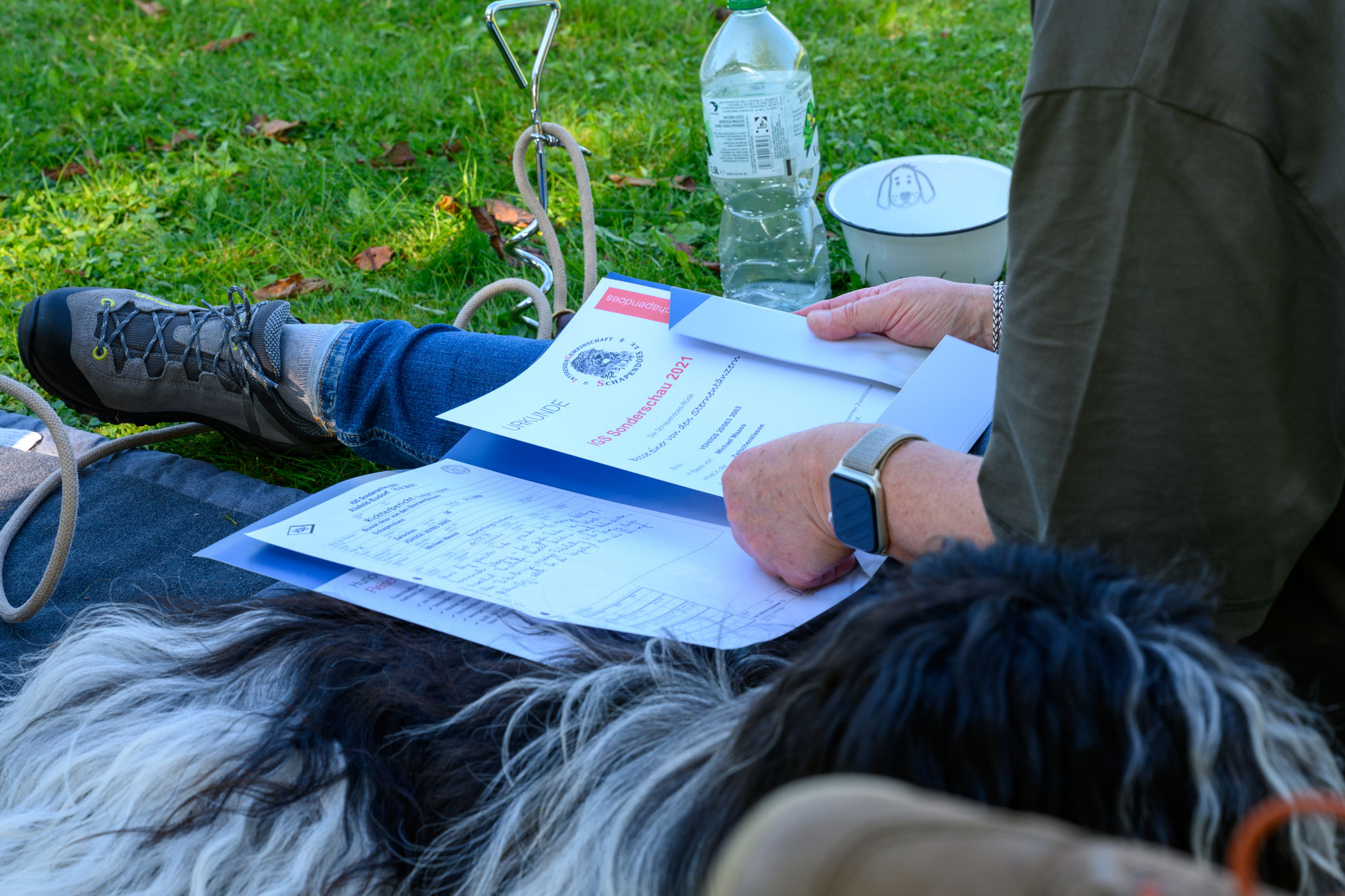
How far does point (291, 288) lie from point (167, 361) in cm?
58

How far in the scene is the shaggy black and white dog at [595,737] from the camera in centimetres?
57

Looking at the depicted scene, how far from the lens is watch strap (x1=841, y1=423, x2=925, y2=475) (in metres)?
1.01

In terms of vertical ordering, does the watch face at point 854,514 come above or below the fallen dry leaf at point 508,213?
above

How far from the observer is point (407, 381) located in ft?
5.49

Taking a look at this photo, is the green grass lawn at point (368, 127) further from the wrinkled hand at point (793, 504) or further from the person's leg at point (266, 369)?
the wrinkled hand at point (793, 504)

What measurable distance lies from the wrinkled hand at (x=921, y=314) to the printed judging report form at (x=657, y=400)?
89 millimetres

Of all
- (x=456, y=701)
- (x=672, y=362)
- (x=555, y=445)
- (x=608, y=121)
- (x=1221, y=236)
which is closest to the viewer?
(x=1221, y=236)

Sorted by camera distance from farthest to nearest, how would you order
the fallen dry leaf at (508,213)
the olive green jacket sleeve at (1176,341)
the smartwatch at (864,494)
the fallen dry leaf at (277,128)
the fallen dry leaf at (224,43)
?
the fallen dry leaf at (224,43)
the fallen dry leaf at (277,128)
the fallen dry leaf at (508,213)
the smartwatch at (864,494)
the olive green jacket sleeve at (1176,341)

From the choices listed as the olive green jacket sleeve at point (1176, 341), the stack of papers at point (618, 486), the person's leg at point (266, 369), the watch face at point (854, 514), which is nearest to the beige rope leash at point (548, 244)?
the person's leg at point (266, 369)

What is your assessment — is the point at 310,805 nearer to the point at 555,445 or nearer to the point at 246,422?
the point at 555,445

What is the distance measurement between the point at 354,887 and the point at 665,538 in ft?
1.79

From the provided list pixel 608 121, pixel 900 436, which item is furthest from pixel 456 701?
pixel 608 121

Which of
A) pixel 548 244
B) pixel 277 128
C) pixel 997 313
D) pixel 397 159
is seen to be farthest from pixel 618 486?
pixel 277 128

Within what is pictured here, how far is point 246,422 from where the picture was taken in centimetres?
181
